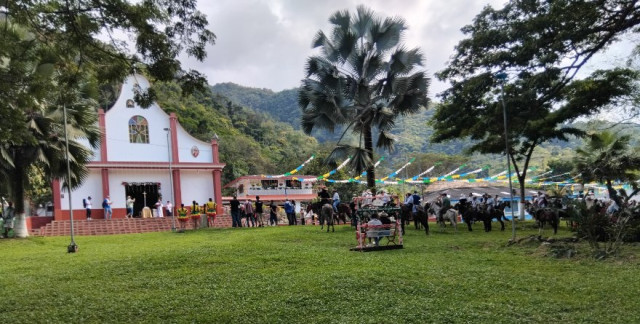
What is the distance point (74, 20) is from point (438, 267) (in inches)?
278

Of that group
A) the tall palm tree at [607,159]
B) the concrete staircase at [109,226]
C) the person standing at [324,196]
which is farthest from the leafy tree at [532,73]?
the concrete staircase at [109,226]

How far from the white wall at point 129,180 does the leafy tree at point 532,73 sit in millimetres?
16438

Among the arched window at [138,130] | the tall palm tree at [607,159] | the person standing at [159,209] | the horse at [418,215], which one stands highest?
the arched window at [138,130]

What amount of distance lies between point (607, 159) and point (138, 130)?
78.0ft

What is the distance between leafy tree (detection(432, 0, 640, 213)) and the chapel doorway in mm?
17025

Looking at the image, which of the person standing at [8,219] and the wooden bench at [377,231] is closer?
the wooden bench at [377,231]

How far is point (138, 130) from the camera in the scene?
29.5 meters

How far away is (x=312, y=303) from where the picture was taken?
6648 mm

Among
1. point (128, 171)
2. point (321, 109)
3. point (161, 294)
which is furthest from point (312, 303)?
point (128, 171)

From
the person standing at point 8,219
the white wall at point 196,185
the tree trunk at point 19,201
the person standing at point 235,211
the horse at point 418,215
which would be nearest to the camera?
the horse at point 418,215

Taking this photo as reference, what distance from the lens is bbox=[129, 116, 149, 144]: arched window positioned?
96.0ft

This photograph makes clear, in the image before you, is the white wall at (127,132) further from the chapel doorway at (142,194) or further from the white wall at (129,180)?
the chapel doorway at (142,194)

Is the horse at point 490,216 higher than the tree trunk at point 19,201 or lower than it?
lower

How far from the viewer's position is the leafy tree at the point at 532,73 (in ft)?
37.4
